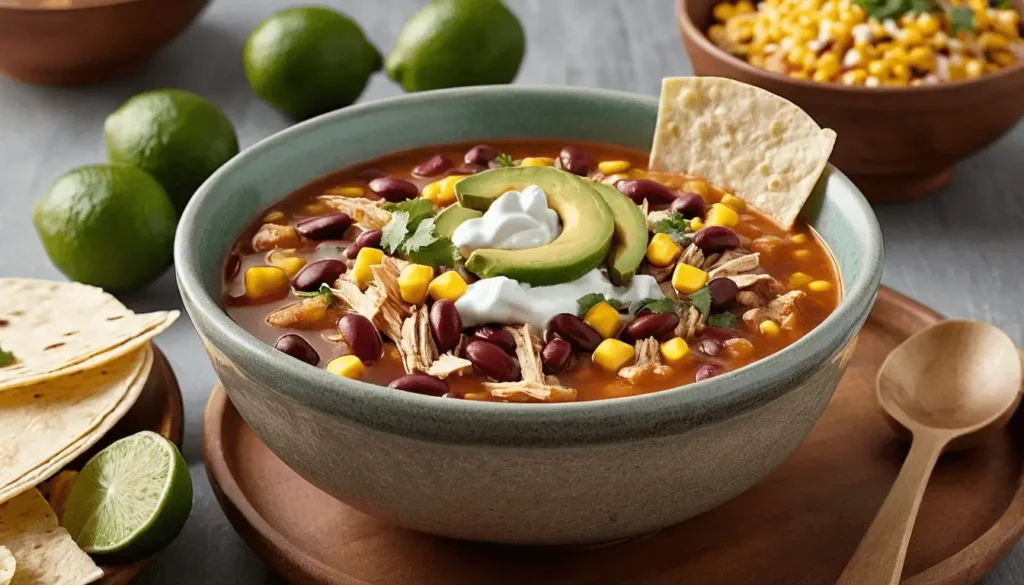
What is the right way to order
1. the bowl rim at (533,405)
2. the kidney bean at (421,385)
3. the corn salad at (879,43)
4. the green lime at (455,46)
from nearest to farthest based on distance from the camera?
the bowl rim at (533,405), the kidney bean at (421,385), the corn salad at (879,43), the green lime at (455,46)

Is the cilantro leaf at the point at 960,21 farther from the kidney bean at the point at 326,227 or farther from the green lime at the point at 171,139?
the green lime at the point at 171,139

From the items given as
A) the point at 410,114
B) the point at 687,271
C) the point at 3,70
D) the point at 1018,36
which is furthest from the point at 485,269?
the point at 3,70

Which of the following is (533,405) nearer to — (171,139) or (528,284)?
(528,284)

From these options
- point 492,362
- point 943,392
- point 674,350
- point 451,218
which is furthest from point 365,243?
point 943,392

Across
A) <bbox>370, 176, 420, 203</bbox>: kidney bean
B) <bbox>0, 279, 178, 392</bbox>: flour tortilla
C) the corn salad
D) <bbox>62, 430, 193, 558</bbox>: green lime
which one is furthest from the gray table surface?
<bbox>370, 176, 420, 203</bbox>: kidney bean

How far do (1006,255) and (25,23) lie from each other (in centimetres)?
380

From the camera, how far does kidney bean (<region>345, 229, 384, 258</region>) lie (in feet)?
9.55

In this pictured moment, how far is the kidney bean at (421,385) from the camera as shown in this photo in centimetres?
238

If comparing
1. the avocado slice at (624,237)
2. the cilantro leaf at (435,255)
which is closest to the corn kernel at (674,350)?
the avocado slice at (624,237)

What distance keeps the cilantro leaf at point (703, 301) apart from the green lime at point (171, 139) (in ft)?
6.80

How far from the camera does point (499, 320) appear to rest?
2.62m

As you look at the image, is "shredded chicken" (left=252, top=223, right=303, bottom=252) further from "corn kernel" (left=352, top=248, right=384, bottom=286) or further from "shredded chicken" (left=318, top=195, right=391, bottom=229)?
"corn kernel" (left=352, top=248, right=384, bottom=286)

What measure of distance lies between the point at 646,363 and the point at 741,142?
938mm

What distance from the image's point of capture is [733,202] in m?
3.23
